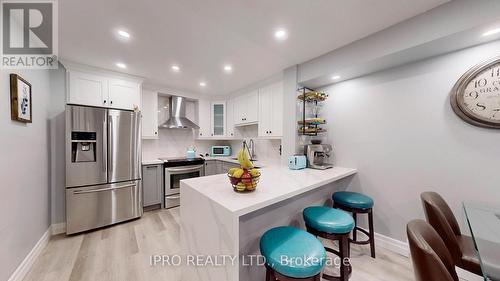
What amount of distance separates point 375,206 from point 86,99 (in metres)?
4.21

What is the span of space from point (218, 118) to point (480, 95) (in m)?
3.92

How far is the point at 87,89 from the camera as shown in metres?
2.56

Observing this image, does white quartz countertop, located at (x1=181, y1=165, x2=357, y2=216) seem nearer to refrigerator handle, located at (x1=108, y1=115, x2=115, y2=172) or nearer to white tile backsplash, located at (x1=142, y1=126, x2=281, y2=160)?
refrigerator handle, located at (x1=108, y1=115, x2=115, y2=172)

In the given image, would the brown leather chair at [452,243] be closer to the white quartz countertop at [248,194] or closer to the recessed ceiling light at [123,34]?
the white quartz countertop at [248,194]

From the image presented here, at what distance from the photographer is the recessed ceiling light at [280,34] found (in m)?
1.72

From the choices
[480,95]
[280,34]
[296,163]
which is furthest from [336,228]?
[280,34]

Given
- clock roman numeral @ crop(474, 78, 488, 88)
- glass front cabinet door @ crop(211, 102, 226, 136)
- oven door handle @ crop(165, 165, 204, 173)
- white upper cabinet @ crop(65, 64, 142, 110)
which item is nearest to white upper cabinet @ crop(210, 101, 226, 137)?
glass front cabinet door @ crop(211, 102, 226, 136)

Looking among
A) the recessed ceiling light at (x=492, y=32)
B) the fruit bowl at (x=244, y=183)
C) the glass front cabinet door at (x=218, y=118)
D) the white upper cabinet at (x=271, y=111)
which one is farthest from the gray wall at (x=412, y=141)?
the glass front cabinet door at (x=218, y=118)

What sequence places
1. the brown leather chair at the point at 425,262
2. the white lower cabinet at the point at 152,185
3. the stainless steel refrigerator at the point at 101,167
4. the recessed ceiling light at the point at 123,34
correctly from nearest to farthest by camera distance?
the brown leather chair at the point at 425,262 → the recessed ceiling light at the point at 123,34 → the stainless steel refrigerator at the point at 101,167 → the white lower cabinet at the point at 152,185

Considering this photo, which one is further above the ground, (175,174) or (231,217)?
(231,217)

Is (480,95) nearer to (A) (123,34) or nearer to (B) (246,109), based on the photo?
(B) (246,109)

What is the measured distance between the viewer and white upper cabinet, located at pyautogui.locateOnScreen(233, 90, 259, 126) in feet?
11.3

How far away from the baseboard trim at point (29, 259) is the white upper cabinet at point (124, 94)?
188 cm

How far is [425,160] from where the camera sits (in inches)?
70.2
